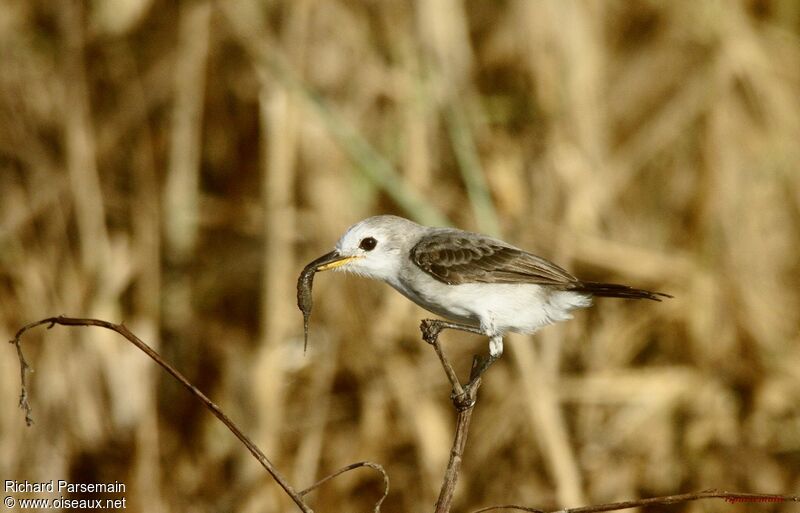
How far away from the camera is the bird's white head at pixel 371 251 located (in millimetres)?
3053

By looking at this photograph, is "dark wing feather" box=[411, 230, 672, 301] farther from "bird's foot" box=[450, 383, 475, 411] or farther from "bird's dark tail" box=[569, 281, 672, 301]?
"bird's foot" box=[450, 383, 475, 411]

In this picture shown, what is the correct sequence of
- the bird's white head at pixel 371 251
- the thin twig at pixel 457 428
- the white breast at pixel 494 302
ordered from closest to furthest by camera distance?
the thin twig at pixel 457 428, the white breast at pixel 494 302, the bird's white head at pixel 371 251

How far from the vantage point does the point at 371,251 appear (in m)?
3.09

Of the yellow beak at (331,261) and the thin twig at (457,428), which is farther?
the yellow beak at (331,261)

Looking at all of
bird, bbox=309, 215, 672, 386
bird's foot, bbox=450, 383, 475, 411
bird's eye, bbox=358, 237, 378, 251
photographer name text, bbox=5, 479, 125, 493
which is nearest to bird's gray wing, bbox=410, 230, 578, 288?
bird, bbox=309, 215, 672, 386

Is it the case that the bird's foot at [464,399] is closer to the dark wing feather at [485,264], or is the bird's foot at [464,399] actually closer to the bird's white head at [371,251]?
the dark wing feather at [485,264]

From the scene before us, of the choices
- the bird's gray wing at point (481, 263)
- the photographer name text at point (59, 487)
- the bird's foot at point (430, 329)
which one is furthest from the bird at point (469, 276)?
the photographer name text at point (59, 487)

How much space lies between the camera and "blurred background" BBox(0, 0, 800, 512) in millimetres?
4676

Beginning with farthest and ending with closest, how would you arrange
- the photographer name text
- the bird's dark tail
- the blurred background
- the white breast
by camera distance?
the blurred background
the photographer name text
the white breast
the bird's dark tail

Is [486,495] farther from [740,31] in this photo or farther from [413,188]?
[740,31]

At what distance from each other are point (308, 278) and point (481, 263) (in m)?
0.68

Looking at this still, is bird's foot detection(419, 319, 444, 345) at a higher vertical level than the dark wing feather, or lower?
lower

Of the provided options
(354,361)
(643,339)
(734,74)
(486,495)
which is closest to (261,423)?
(354,361)

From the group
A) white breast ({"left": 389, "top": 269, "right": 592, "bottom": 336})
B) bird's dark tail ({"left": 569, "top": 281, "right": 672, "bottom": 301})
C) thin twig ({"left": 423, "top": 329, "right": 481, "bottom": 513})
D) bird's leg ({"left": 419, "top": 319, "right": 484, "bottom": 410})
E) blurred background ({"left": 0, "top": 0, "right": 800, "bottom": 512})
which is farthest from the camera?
blurred background ({"left": 0, "top": 0, "right": 800, "bottom": 512})
